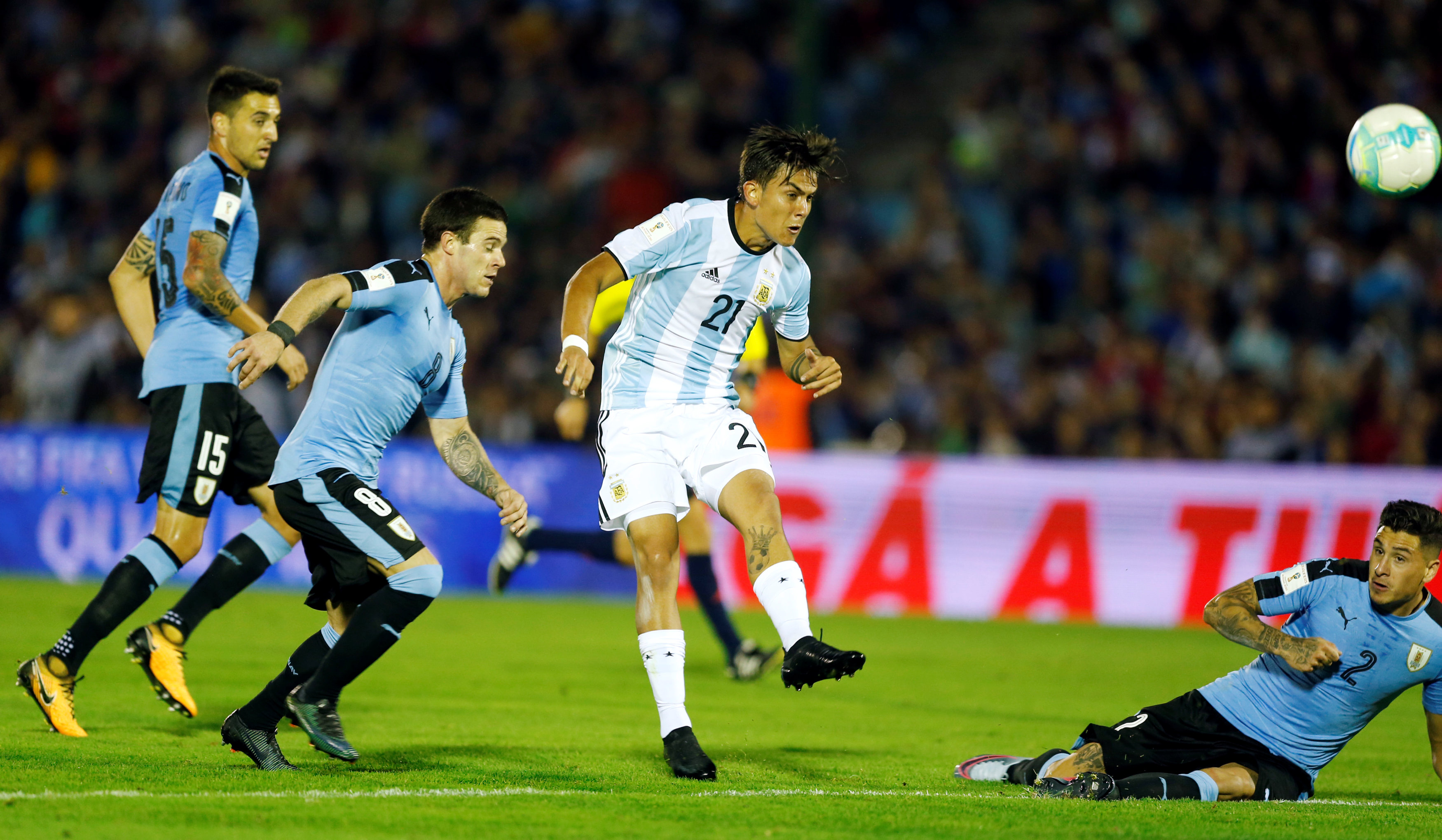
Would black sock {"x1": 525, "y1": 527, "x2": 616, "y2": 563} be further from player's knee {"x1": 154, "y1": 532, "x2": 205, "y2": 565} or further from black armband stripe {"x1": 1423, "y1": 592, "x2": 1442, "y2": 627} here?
black armband stripe {"x1": 1423, "y1": 592, "x2": 1442, "y2": 627}

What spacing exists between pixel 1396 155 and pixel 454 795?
17.0ft

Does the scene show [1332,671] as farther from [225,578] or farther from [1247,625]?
[225,578]

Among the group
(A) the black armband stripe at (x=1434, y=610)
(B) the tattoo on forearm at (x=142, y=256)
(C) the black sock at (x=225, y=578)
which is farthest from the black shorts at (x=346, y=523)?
(A) the black armband stripe at (x=1434, y=610)

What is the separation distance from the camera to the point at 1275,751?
567 cm

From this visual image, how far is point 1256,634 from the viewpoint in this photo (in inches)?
215

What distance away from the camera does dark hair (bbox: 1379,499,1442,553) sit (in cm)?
539

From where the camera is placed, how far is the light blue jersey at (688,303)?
588cm

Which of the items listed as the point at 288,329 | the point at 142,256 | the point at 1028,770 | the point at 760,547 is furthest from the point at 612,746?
the point at 142,256

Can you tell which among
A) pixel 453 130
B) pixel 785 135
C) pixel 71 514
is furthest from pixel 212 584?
pixel 453 130

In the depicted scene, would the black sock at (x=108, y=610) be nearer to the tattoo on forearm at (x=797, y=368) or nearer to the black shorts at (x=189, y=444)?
the black shorts at (x=189, y=444)

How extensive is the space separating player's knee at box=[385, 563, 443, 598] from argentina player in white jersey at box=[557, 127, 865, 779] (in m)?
0.70

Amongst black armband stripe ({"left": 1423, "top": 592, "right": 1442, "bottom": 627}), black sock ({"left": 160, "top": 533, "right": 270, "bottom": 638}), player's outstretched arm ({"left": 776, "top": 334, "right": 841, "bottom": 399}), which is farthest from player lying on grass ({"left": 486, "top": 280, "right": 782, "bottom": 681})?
black armband stripe ({"left": 1423, "top": 592, "right": 1442, "bottom": 627})

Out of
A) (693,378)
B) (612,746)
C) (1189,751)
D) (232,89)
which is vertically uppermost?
(232,89)

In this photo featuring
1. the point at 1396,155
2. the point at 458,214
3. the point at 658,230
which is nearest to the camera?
the point at 458,214
